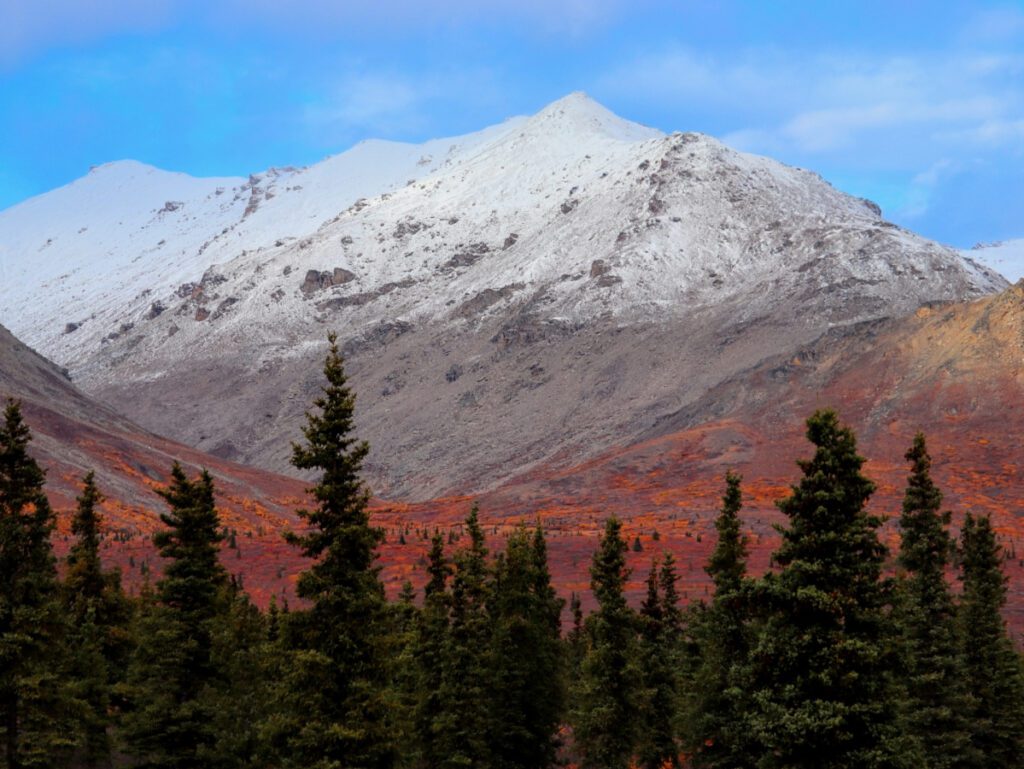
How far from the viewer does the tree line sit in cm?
1636

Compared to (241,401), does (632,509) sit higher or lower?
lower

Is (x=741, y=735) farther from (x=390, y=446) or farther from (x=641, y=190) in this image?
(x=641, y=190)

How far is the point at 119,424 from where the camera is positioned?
10956cm

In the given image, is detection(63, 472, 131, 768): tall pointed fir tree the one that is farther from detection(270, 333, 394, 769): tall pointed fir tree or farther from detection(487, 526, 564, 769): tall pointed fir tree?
detection(270, 333, 394, 769): tall pointed fir tree

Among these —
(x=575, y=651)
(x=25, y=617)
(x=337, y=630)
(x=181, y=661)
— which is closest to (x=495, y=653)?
(x=181, y=661)

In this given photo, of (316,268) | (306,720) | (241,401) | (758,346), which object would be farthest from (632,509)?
(316,268)

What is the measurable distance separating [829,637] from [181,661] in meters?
14.2

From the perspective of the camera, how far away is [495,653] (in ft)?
92.6

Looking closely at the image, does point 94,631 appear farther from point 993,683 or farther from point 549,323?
point 549,323

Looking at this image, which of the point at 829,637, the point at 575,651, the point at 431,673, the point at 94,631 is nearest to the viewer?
the point at 829,637

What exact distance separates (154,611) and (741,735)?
1349 centimetres

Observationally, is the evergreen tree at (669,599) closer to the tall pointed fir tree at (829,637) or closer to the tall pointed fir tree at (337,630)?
the tall pointed fir tree at (337,630)

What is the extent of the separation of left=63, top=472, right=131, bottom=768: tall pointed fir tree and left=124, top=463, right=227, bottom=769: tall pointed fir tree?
4.22 meters

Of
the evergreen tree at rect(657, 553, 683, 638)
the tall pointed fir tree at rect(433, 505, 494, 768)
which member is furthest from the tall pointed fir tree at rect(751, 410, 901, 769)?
the evergreen tree at rect(657, 553, 683, 638)
